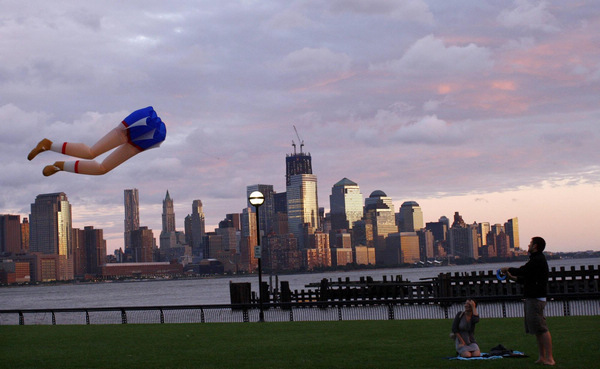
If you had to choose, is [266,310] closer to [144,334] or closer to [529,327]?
[144,334]

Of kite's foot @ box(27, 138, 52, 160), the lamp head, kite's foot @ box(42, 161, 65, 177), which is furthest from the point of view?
the lamp head

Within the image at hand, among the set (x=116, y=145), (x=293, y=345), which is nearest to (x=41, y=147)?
(x=116, y=145)

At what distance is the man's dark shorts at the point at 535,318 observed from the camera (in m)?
13.8

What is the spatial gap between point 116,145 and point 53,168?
3.36ft

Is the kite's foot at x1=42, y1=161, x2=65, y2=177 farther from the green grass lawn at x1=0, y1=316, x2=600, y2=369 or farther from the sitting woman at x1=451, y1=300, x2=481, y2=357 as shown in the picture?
the sitting woman at x1=451, y1=300, x2=481, y2=357

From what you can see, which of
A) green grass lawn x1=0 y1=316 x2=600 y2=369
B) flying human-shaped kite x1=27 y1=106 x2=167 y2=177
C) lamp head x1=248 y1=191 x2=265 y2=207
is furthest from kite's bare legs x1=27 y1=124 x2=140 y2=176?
lamp head x1=248 y1=191 x2=265 y2=207

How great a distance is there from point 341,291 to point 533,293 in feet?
173

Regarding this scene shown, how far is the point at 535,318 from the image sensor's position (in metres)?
13.8

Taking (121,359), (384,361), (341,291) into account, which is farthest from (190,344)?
(341,291)

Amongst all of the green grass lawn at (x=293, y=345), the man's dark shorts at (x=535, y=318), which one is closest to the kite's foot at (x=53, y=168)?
the green grass lawn at (x=293, y=345)

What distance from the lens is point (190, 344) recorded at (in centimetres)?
2023

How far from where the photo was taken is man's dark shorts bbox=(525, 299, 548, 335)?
13.8m

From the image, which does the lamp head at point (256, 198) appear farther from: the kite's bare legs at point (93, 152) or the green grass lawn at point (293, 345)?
the kite's bare legs at point (93, 152)

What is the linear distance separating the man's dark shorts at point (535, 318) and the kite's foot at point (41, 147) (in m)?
8.79
